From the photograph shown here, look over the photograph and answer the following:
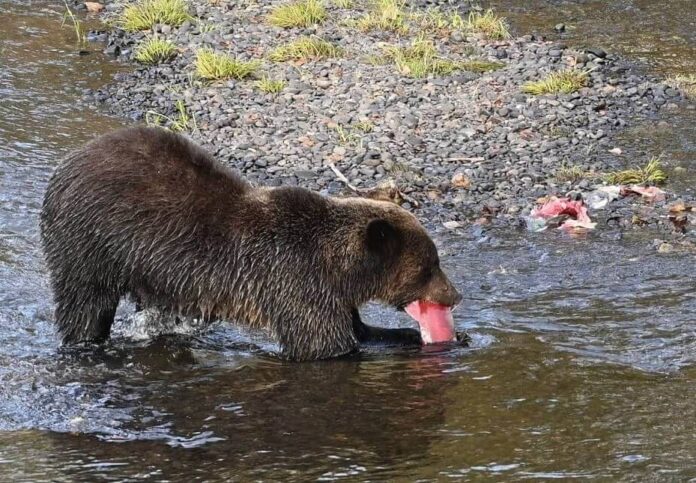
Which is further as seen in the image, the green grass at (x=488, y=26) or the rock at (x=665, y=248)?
the green grass at (x=488, y=26)

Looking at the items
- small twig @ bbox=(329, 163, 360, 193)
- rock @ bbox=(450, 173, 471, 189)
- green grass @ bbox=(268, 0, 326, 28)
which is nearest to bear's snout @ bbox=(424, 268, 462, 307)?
small twig @ bbox=(329, 163, 360, 193)

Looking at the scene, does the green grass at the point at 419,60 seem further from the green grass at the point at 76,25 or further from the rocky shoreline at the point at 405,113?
the green grass at the point at 76,25

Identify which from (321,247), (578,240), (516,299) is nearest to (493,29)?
(578,240)

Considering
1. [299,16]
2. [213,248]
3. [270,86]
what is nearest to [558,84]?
[270,86]

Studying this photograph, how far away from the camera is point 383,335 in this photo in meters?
8.84

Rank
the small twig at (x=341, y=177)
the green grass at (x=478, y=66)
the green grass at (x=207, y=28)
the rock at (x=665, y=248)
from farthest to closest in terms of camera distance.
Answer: the green grass at (x=207, y=28) < the green grass at (x=478, y=66) < the small twig at (x=341, y=177) < the rock at (x=665, y=248)

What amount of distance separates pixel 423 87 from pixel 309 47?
195cm

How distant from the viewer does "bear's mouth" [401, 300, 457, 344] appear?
340 inches

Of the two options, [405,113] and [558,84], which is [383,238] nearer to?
[405,113]

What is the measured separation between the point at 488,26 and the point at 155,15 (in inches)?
188

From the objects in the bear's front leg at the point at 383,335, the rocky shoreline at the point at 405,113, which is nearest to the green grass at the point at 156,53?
the rocky shoreline at the point at 405,113

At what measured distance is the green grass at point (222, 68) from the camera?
14.9m

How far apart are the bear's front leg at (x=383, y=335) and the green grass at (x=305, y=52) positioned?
23.4 feet

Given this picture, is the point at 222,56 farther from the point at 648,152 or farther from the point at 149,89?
the point at 648,152
